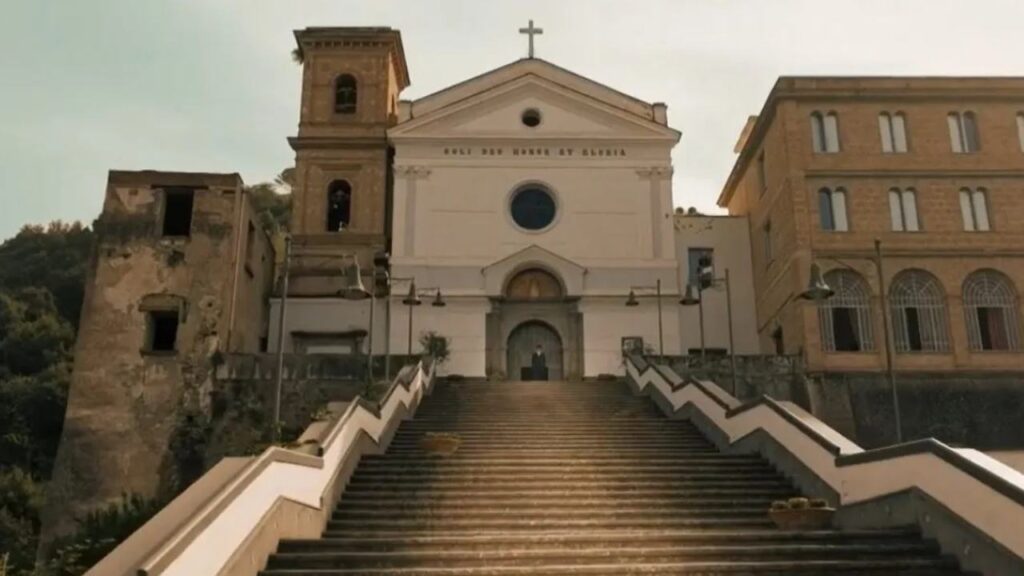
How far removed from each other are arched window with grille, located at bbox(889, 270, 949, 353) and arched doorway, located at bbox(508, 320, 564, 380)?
8.94 meters

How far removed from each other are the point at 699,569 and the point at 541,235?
19.6 metres

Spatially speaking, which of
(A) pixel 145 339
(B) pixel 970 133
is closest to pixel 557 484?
(A) pixel 145 339

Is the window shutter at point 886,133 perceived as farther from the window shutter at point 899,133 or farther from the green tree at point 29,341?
Answer: the green tree at point 29,341

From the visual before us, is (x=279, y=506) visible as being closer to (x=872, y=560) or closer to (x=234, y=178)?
(x=872, y=560)

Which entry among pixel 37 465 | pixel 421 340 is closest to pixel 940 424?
pixel 421 340

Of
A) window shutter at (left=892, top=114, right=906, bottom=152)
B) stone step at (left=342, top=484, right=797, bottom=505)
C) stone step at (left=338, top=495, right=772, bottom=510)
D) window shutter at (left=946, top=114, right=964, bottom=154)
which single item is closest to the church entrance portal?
window shutter at (left=892, top=114, right=906, bottom=152)

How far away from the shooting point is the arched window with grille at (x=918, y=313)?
24.2 m

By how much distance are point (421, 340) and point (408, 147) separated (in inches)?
242

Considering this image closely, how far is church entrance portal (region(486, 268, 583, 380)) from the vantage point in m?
26.5

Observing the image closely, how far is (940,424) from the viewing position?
23.0m

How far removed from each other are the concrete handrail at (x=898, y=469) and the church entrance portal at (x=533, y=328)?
11.3 metres

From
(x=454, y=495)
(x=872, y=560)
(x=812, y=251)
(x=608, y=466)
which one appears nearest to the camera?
(x=872, y=560)

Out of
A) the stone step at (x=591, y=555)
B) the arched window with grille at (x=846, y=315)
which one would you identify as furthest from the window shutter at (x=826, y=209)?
the stone step at (x=591, y=555)

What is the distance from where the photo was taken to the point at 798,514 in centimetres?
988
